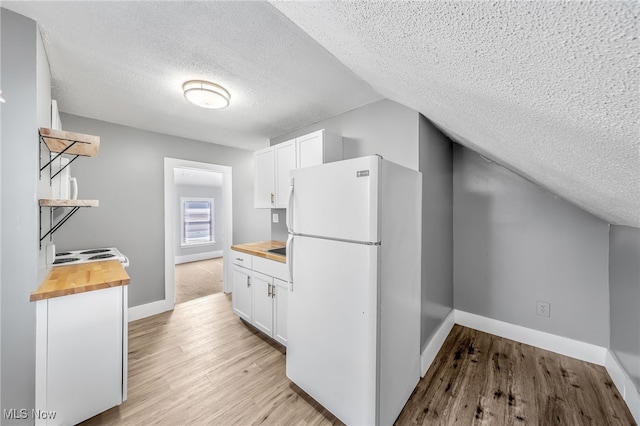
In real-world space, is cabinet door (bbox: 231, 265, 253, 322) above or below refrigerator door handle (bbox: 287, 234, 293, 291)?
below

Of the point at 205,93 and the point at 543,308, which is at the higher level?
the point at 205,93

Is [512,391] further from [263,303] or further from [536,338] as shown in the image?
[263,303]

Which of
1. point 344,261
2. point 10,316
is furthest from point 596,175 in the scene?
point 10,316

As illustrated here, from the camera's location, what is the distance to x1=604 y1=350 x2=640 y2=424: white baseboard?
5.07ft

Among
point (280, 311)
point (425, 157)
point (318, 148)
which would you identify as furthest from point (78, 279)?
point (425, 157)

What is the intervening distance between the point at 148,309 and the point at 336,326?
2772mm

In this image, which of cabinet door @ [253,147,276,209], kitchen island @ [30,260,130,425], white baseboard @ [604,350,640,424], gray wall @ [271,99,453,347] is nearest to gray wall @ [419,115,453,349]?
gray wall @ [271,99,453,347]

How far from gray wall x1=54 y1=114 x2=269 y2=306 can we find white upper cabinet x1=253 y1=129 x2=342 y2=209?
1.24 meters

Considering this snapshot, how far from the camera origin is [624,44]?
0.32m

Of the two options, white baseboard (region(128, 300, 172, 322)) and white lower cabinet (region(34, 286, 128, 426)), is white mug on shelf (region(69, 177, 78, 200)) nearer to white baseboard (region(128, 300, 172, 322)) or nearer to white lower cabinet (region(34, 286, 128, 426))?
white lower cabinet (region(34, 286, 128, 426))

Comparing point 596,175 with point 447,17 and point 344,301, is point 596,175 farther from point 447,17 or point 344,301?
point 344,301

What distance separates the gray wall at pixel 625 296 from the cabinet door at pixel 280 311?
97.0 inches

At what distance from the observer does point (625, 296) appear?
179 centimetres

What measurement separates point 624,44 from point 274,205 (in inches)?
105
